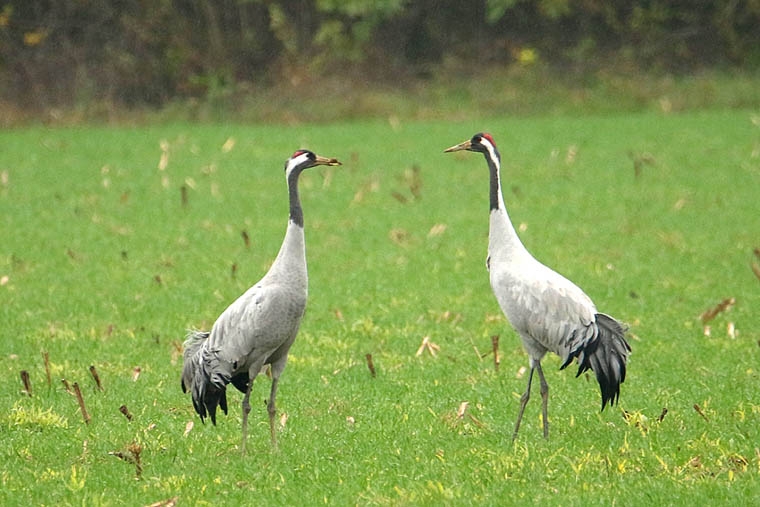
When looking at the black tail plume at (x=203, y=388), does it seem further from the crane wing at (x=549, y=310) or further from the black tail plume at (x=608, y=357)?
the black tail plume at (x=608, y=357)

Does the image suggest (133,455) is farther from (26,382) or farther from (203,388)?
(26,382)

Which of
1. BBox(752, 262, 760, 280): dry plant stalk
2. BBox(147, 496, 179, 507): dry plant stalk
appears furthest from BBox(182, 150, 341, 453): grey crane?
BBox(752, 262, 760, 280): dry plant stalk

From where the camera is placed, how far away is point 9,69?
27844 millimetres

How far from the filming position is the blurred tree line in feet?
88.3

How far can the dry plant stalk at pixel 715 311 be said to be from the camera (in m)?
8.86

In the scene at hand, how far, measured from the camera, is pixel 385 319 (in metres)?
9.34

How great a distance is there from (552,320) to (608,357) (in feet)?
1.15

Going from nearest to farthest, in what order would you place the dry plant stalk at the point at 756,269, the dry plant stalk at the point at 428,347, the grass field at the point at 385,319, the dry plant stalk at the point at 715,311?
the grass field at the point at 385,319 → the dry plant stalk at the point at 428,347 → the dry plant stalk at the point at 715,311 → the dry plant stalk at the point at 756,269

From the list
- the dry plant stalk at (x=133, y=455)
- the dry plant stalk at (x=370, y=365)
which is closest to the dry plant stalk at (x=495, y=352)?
the dry plant stalk at (x=370, y=365)

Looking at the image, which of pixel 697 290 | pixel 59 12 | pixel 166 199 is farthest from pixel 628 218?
pixel 59 12

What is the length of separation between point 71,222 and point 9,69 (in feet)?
50.7

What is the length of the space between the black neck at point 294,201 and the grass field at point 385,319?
1199 mm

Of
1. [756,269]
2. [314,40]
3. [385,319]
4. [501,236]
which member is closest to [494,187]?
[501,236]

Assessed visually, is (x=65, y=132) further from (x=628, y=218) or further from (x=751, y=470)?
(x=751, y=470)
